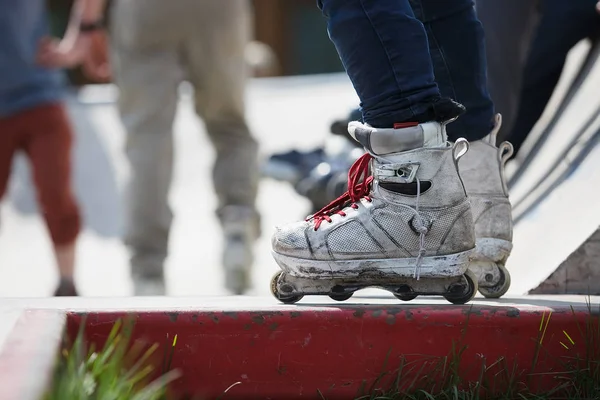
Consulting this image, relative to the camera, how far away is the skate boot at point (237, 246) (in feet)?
13.4

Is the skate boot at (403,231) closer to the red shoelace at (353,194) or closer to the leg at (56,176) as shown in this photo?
the red shoelace at (353,194)

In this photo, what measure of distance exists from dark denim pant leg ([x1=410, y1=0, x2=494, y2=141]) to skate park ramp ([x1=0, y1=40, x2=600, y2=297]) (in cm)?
35

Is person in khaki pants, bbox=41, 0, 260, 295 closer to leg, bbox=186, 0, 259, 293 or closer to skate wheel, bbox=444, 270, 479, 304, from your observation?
leg, bbox=186, 0, 259, 293

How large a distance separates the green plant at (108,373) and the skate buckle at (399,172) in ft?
1.81

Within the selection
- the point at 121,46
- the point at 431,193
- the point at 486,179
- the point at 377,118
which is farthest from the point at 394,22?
the point at 121,46

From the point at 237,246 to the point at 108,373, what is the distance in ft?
9.30

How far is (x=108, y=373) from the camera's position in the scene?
1.31 metres

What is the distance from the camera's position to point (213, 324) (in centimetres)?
164

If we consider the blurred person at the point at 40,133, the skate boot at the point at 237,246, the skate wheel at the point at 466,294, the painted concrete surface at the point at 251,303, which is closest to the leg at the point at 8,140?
the blurred person at the point at 40,133

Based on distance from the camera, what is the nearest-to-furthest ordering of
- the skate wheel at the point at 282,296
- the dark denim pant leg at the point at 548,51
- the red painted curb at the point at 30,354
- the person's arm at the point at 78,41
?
the red painted curb at the point at 30,354 → the skate wheel at the point at 282,296 → the dark denim pant leg at the point at 548,51 → the person's arm at the point at 78,41

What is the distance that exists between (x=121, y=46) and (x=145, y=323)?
8.27 ft

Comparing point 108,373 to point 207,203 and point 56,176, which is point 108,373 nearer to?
point 56,176

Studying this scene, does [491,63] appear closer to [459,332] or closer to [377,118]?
[377,118]

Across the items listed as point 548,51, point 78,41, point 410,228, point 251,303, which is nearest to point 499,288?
point 410,228
